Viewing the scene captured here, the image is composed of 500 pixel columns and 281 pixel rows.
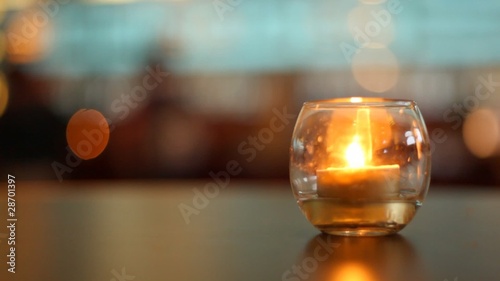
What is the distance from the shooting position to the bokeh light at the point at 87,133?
11.1 feet

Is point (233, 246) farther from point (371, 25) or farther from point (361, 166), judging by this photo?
→ point (371, 25)

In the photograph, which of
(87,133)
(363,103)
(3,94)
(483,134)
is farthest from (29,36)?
(363,103)

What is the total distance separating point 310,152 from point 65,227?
24 centimetres

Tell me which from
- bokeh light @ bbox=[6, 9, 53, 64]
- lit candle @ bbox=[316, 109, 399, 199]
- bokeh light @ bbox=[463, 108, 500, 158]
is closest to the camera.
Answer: lit candle @ bbox=[316, 109, 399, 199]

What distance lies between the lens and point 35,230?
0.67 meters

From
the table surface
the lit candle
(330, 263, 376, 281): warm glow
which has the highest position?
the lit candle

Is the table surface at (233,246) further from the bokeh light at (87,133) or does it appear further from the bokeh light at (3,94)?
the bokeh light at (3,94)

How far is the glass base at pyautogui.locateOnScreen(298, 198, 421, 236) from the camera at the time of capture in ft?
1.91

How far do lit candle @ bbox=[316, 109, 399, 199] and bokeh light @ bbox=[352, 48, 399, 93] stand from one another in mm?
2957

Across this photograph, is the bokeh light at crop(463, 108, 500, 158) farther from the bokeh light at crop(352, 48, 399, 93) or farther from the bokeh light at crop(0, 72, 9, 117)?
the bokeh light at crop(0, 72, 9, 117)

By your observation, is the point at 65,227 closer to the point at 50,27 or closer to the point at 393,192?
the point at 393,192

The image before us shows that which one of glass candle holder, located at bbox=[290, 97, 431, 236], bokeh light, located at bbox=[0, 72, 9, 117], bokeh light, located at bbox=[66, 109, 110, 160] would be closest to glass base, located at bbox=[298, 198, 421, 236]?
glass candle holder, located at bbox=[290, 97, 431, 236]

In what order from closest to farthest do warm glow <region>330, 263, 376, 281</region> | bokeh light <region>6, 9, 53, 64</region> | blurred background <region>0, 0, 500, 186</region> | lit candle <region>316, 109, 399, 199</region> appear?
warm glow <region>330, 263, 376, 281</region> < lit candle <region>316, 109, 399, 199</region> < blurred background <region>0, 0, 500, 186</region> < bokeh light <region>6, 9, 53, 64</region>

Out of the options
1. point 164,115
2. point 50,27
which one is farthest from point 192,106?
point 50,27
